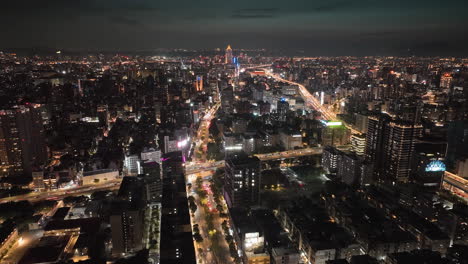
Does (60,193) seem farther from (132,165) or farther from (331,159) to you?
(331,159)

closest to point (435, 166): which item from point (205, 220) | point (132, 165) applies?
point (205, 220)

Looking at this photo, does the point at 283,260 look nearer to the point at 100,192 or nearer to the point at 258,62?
the point at 100,192

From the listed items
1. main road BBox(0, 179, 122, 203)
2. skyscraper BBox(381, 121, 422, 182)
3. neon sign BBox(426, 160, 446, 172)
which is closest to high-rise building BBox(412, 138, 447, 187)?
neon sign BBox(426, 160, 446, 172)

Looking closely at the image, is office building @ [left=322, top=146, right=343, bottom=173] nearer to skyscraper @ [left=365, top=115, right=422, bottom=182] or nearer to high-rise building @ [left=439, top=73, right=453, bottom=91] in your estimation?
skyscraper @ [left=365, top=115, right=422, bottom=182]

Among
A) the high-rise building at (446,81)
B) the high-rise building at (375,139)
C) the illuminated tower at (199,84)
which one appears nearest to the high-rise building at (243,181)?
the high-rise building at (375,139)

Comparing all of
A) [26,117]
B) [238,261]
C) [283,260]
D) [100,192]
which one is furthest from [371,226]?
[26,117]

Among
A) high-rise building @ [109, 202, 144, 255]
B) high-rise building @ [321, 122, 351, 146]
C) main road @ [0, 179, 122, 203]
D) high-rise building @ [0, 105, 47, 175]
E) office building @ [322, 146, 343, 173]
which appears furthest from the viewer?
high-rise building @ [321, 122, 351, 146]
